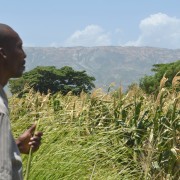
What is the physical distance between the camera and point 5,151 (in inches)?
71.6

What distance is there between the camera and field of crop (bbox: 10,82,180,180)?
4395mm

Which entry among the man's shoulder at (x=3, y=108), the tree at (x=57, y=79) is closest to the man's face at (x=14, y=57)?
the man's shoulder at (x=3, y=108)

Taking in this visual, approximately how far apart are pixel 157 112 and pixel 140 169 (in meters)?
0.95

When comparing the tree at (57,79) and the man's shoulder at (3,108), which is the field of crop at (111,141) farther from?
the tree at (57,79)

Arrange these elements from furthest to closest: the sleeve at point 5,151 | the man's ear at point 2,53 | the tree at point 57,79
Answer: the tree at point 57,79, the man's ear at point 2,53, the sleeve at point 5,151

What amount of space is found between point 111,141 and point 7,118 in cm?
369

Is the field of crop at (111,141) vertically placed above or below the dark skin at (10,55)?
below

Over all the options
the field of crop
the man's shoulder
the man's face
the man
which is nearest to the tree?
the field of crop

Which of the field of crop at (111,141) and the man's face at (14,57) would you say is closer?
the man's face at (14,57)

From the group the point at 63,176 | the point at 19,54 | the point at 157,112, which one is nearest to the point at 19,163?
the point at 19,54

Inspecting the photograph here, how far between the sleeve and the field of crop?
227 centimetres

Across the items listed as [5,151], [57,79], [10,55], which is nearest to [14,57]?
[10,55]

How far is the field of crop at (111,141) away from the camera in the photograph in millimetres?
4395

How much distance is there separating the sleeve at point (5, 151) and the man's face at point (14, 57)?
0.24 m
